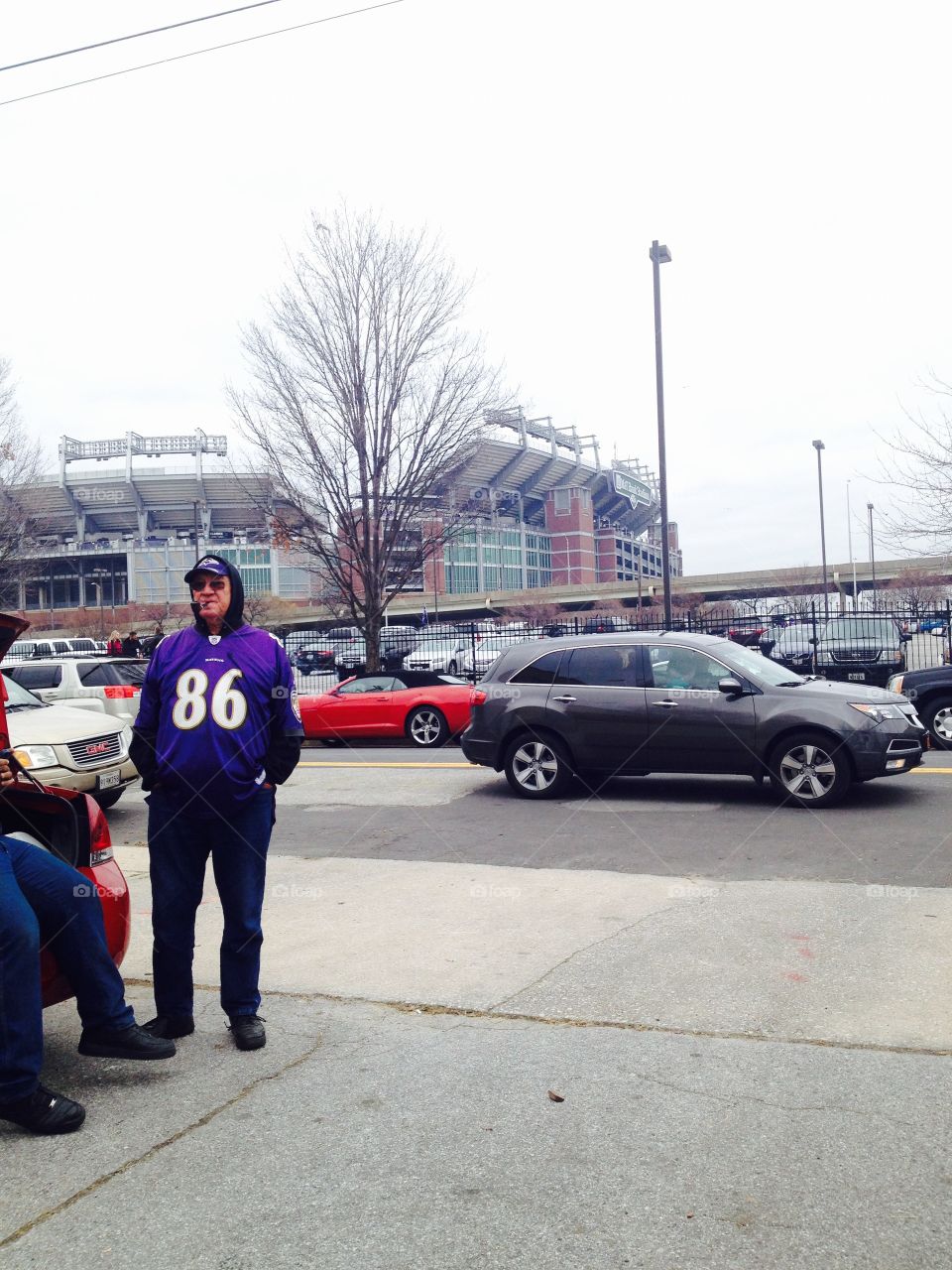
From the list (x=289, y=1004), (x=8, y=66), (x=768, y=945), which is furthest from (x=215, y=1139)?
(x=8, y=66)

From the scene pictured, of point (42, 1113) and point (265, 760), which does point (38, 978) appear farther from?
point (265, 760)

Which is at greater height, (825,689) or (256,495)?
(256,495)

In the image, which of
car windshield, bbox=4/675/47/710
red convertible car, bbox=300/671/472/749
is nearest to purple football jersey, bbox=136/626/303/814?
car windshield, bbox=4/675/47/710

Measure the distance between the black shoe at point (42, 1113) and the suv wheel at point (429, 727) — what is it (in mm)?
13713

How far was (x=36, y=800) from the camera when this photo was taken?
13.7ft

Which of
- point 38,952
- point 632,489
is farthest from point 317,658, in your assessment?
point 632,489

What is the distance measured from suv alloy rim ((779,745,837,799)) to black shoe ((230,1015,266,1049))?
261 inches

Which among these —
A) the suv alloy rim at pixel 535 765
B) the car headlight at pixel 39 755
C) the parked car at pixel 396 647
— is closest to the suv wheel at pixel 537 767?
the suv alloy rim at pixel 535 765

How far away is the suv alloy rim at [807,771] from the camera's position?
384 inches

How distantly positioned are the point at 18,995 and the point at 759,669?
8268mm

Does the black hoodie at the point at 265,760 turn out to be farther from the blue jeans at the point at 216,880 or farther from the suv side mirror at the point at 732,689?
the suv side mirror at the point at 732,689

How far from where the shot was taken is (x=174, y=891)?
173 inches

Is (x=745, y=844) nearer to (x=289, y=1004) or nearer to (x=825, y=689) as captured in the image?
(x=825, y=689)

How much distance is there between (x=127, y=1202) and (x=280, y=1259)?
583 millimetres
